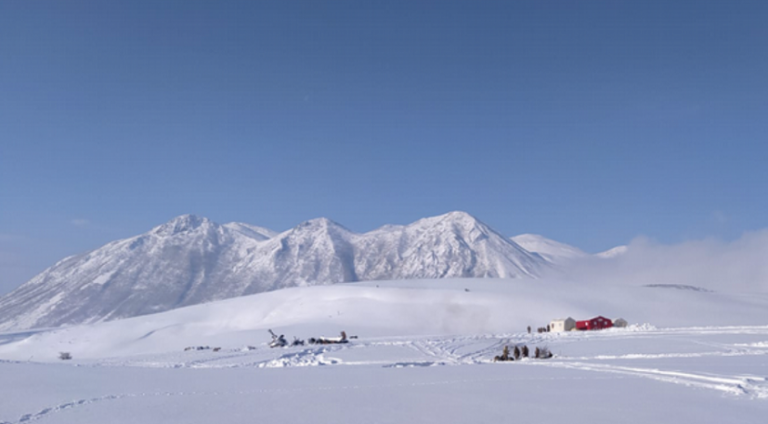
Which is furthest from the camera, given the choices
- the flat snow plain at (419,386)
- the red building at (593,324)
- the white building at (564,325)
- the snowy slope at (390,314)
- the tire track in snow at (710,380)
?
the snowy slope at (390,314)

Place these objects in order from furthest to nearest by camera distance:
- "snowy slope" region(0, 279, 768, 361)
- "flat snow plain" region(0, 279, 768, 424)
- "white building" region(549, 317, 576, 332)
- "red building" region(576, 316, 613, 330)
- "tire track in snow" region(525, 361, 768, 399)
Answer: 1. "snowy slope" region(0, 279, 768, 361)
2. "white building" region(549, 317, 576, 332)
3. "red building" region(576, 316, 613, 330)
4. "tire track in snow" region(525, 361, 768, 399)
5. "flat snow plain" region(0, 279, 768, 424)

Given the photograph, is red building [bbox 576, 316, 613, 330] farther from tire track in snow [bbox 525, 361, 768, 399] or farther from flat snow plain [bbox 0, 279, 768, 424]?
tire track in snow [bbox 525, 361, 768, 399]

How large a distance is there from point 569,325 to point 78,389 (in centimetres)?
4534

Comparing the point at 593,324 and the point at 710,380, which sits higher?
the point at 593,324

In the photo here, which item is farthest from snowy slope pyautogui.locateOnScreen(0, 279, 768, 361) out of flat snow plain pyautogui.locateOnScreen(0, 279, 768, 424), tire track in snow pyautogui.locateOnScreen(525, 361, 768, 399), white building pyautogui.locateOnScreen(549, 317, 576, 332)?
tire track in snow pyautogui.locateOnScreen(525, 361, 768, 399)

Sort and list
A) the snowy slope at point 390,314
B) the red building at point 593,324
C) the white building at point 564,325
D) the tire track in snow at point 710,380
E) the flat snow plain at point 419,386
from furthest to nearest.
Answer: the snowy slope at point 390,314
the white building at point 564,325
the red building at point 593,324
the tire track in snow at point 710,380
the flat snow plain at point 419,386

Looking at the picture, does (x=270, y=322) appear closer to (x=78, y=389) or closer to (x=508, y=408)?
(x=78, y=389)

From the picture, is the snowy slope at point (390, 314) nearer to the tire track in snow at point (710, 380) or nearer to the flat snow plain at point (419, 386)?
the flat snow plain at point (419, 386)

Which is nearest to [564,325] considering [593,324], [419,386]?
[593,324]

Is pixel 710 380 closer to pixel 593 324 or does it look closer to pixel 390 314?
pixel 593 324

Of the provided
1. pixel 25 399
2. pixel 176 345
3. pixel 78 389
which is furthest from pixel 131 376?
pixel 176 345

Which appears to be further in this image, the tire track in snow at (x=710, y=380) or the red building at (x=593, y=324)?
the red building at (x=593, y=324)

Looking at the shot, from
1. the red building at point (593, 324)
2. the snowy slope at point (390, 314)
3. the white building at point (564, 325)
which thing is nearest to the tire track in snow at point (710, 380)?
the red building at point (593, 324)

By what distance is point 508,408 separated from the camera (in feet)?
32.6
